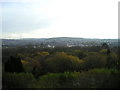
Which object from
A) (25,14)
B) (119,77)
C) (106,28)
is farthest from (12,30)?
(119,77)

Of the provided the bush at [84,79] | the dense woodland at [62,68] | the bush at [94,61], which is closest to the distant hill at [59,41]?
the dense woodland at [62,68]

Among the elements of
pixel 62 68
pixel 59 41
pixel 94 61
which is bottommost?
pixel 62 68

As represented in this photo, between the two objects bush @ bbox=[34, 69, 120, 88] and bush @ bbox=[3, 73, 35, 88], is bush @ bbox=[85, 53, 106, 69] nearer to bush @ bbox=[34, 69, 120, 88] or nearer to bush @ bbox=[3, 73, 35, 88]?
bush @ bbox=[34, 69, 120, 88]

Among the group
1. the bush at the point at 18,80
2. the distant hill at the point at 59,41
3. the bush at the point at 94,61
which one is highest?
the distant hill at the point at 59,41

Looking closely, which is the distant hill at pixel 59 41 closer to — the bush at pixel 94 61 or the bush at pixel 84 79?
the bush at pixel 94 61

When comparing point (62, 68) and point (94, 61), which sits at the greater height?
point (94, 61)

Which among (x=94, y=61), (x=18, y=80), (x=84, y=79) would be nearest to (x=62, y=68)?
(x=84, y=79)

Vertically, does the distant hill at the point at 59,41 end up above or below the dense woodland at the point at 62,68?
above

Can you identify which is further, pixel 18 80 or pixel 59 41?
pixel 18 80

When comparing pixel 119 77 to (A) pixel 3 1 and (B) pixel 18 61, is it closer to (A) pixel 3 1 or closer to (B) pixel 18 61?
(B) pixel 18 61

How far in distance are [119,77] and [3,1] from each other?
2090 mm

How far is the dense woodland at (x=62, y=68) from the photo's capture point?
4.20 meters

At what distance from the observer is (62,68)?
4230 millimetres

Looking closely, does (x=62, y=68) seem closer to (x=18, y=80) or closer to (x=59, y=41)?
(x=59, y=41)
